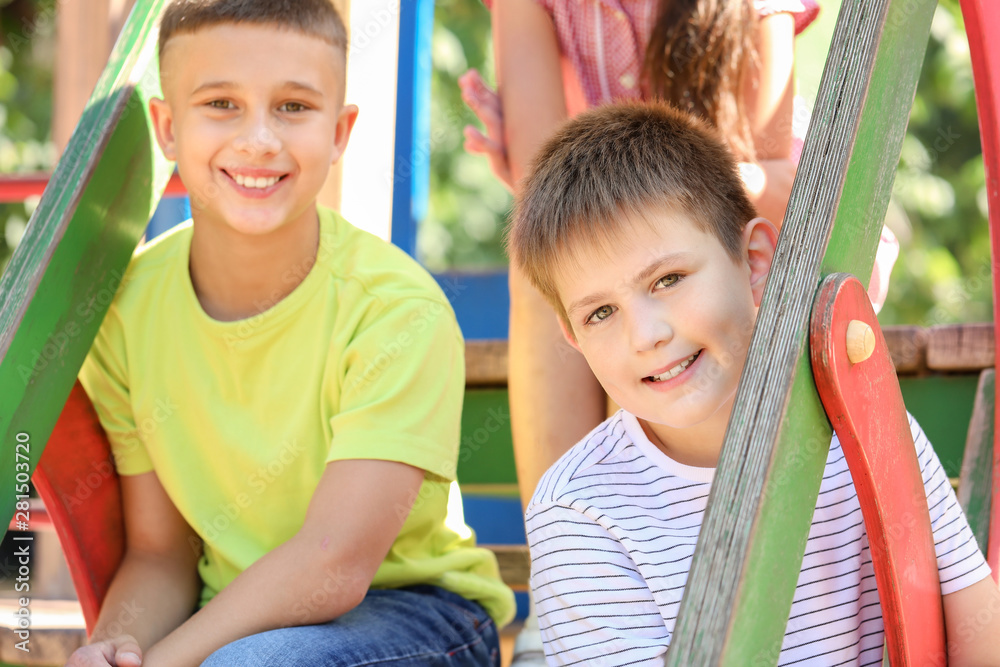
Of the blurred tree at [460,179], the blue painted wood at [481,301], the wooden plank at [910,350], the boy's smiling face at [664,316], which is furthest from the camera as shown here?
the blurred tree at [460,179]

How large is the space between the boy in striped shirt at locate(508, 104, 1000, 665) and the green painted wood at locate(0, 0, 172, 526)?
68 cm

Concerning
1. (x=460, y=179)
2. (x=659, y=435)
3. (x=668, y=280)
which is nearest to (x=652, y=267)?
(x=668, y=280)

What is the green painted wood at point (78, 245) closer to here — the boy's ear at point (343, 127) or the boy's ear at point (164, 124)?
the boy's ear at point (164, 124)

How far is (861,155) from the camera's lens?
1.00 m

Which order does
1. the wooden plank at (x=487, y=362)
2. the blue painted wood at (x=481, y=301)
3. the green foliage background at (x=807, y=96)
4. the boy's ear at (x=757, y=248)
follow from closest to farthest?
the boy's ear at (x=757, y=248)
the wooden plank at (x=487, y=362)
the blue painted wood at (x=481, y=301)
the green foliage background at (x=807, y=96)

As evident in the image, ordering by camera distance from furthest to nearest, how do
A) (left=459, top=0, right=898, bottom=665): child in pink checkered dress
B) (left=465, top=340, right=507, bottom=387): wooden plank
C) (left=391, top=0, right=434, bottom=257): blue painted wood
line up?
1. (left=391, top=0, right=434, bottom=257): blue painted wood
2. (left=465, top=340, right=507, bottom=387): wooden plank
3. (left=459, top=0, right=898, bottom=665): child in pink checkered dress

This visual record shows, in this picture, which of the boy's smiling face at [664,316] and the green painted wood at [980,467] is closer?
the boy's smiling face at [664,316]

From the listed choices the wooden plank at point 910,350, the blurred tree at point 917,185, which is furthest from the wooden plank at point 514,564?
the blurred tree at point 917,185

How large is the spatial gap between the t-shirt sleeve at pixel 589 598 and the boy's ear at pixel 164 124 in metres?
0.89

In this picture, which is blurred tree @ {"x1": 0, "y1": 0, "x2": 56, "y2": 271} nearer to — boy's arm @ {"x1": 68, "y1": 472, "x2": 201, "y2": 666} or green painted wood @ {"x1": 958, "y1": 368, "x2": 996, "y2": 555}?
boy's arm @ {"x1": 68, "y1": 472, "x2": 201, "y2": 666}

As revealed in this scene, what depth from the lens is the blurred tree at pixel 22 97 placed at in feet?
21.5

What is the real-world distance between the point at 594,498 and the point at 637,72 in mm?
1032

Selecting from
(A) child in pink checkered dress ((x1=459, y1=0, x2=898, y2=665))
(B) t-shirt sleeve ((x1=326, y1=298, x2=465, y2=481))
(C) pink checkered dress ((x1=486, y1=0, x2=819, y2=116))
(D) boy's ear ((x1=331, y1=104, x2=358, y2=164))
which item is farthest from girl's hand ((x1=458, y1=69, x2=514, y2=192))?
(B) t-shirt sleeve ((x1=326, y1=298, x2=465, y2=481))

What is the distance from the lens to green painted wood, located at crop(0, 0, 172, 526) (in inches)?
55.6
